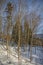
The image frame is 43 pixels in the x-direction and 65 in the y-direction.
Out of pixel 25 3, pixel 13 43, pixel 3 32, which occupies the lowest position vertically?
pixel 13 43

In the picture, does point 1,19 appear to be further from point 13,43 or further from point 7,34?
point 13,43

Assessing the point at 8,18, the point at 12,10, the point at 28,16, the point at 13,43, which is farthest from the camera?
the point at 13,43

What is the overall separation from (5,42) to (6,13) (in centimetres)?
155

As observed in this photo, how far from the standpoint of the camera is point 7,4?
6.77m

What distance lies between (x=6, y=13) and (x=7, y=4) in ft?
1.61

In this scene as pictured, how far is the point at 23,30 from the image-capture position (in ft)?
24.9

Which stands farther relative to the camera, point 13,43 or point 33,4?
point 13,43

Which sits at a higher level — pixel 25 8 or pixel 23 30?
pixel 25 8

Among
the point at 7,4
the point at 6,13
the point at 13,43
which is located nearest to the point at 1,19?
the point at 6,13

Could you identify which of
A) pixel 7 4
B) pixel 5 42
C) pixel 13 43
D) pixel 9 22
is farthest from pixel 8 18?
pixel 13 43

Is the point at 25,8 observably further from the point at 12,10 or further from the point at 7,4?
the point at 7,4

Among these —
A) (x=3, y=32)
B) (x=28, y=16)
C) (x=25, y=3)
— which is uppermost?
(x=25, y=3)

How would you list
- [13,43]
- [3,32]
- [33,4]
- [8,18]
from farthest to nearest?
[13,43], [3,32], [8,18], [33,4]

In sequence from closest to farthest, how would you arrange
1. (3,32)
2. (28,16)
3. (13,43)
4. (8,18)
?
1. (28,16)
2. (8,18)
3. (3,32)
4. (13,43)
